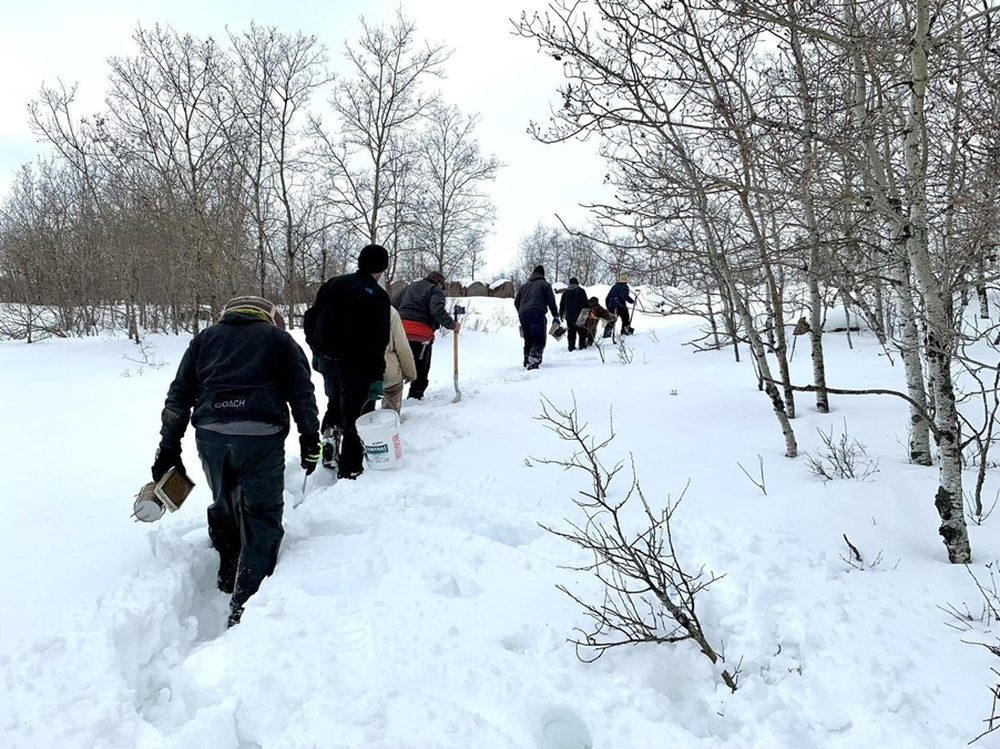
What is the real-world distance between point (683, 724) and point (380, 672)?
1.11 metres

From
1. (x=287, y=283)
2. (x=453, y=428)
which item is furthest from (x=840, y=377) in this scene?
(x=287, y=283)

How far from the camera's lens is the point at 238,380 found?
9.80 ft

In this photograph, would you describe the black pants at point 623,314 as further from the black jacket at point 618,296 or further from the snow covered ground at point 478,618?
the snow covered ground at point 478,618

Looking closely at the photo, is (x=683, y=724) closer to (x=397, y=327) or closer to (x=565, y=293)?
(x=397, y=327)

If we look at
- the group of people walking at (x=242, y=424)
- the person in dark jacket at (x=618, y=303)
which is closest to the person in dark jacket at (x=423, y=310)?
the group of people walking at (x=242, y=424)

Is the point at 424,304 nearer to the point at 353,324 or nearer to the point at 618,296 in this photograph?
the point at 353,324

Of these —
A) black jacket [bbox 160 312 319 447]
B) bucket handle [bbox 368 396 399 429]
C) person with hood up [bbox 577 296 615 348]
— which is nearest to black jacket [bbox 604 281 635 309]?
person with hood up [bbox 577 296 615 348]

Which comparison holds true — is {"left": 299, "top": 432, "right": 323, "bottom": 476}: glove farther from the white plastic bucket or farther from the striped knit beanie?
the white plastic bucket

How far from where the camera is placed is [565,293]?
1205 cm

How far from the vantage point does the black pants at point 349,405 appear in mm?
4480

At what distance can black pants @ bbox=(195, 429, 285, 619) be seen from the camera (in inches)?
117

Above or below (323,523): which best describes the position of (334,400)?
above

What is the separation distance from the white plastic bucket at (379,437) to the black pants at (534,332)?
18.5 ft

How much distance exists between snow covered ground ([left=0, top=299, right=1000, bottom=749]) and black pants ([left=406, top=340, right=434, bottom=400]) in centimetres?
237
